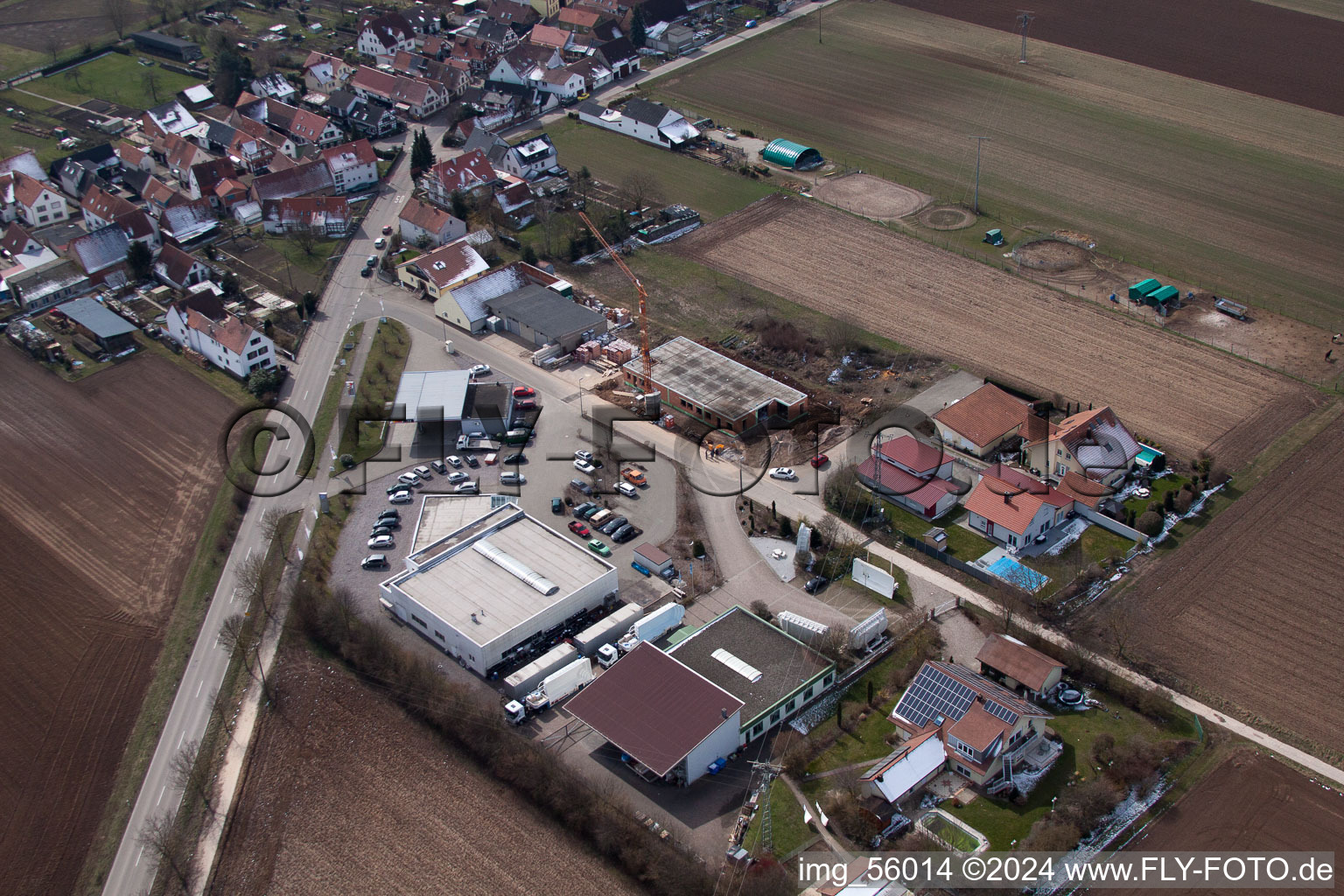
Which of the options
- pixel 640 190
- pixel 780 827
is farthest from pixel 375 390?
pixel 780 827

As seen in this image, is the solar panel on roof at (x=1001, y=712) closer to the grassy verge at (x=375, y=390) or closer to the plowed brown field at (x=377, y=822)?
the plowed brown field at (x=377, y=822)

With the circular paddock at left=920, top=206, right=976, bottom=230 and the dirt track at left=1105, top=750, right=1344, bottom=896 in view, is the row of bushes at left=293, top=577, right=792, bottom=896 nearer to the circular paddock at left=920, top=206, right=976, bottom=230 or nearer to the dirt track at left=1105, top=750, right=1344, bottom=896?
Result: the dirt track at left=1105, top=750, right=1344, bottom=896

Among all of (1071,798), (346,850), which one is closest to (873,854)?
(1071,798)

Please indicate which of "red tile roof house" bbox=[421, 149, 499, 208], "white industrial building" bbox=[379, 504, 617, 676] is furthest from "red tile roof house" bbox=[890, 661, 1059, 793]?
"red tile roof house" bbox=[421, 149, 499, 208]

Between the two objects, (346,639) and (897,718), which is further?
(346,639)

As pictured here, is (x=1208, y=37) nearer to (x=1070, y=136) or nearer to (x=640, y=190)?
(x=1070, y=136)

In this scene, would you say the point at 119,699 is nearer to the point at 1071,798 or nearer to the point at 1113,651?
the point at 1071,798
